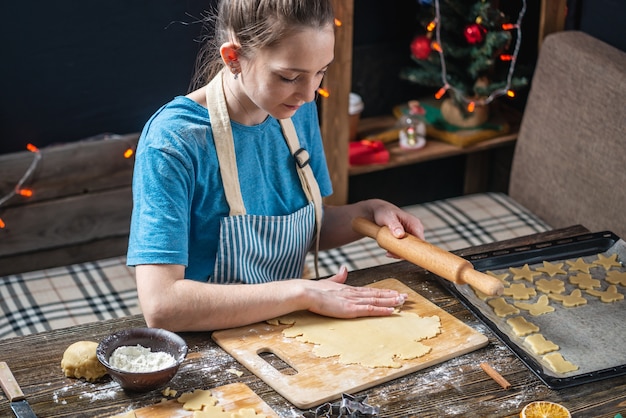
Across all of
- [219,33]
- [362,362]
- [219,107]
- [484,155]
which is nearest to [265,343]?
[362,362]

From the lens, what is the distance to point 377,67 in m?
3.70

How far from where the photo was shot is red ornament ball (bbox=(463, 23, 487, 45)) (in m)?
3.26

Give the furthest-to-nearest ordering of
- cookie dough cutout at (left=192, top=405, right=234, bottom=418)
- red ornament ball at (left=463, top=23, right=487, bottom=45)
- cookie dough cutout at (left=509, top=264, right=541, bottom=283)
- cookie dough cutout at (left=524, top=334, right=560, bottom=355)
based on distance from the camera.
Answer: red ornament ball at (left=463, top=23, right=487, bottom=45) < cookie dough cutout at (left=509, top=264, right=541, bottom=283) < cookie dough cutout at (left=524, top=334, right=560, bottom=355) < cookie dough cutout at (left=192, top=405, right=234, bottom=418)

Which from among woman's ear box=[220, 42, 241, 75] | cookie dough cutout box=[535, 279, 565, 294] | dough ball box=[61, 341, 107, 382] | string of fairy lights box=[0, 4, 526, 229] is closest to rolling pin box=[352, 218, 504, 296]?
cookie dough cutout box=[535, 279, 565, 294]

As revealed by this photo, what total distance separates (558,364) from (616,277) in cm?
42

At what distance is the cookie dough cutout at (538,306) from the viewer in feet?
6.14

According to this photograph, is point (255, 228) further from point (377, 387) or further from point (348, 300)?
point (377, 387)

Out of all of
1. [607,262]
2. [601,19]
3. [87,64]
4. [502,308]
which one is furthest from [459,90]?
[502,308]

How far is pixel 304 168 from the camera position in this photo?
2.09 metres

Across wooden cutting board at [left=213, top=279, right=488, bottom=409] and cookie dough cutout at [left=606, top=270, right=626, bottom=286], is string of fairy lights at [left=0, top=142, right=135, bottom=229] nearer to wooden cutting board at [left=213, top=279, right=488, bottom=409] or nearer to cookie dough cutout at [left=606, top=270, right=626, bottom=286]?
wooden cutting board at [left=213, top=279, right=488, bottom=409]

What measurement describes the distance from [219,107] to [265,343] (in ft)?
1.65

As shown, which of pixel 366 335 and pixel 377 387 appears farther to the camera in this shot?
pixel 366 335

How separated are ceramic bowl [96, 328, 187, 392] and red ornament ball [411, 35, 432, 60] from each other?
80.7 inches

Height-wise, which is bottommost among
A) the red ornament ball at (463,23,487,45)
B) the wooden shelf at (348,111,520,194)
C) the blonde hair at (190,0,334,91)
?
the wooden shelf at (348,111,520,194)
